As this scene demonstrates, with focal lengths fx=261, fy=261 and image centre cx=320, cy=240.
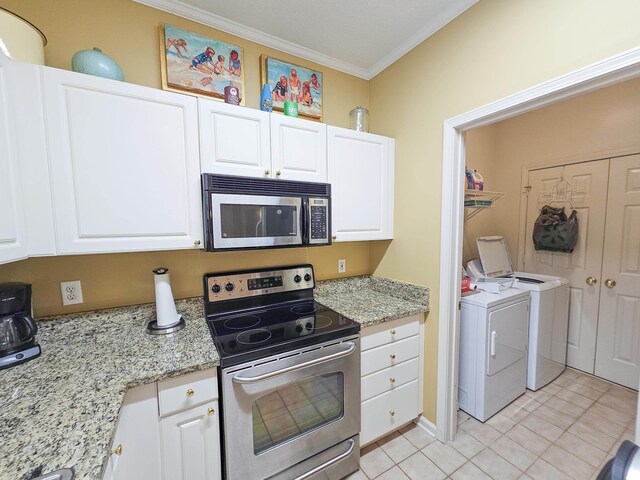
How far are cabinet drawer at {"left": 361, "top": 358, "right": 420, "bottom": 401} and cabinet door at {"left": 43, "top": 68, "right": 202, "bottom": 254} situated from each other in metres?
1.28

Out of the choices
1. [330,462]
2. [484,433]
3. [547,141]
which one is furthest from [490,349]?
[547,141]

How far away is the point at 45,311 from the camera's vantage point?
1.29m

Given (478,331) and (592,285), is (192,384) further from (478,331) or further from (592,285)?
(592,285)

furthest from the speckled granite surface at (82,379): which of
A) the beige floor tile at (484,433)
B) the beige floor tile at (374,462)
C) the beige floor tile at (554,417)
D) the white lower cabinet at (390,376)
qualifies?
A: the beige floor tile at (554,417)

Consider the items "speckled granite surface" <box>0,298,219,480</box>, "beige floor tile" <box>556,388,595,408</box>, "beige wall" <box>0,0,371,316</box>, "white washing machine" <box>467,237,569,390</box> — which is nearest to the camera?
"speckled granite surface" <box>0,298,219,480</box>

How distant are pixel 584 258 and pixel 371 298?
2.15m

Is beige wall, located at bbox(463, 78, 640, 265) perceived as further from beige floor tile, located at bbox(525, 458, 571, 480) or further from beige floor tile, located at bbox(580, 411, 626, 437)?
beige floor tile, located at bbox(525, 458, 571, 480)

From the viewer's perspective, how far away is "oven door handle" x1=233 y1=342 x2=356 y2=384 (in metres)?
1.08

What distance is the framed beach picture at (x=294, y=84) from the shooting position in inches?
67.8

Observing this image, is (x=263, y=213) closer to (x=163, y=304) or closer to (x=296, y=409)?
(x=163, y=304)

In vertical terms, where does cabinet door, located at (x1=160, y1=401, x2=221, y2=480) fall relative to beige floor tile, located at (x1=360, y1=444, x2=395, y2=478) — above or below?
above

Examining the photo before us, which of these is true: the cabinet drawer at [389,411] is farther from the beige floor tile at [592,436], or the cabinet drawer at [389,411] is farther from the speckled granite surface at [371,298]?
the beige floor tile at [592,436]

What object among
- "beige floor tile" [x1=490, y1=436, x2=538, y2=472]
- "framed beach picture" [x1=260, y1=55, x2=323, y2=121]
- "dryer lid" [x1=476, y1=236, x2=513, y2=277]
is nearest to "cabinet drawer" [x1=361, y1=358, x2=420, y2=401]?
"beige floor tile" [x1=490, y1=436, x2=538, y2=472]

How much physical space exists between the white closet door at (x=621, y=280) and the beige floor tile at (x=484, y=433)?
1.44 meters
